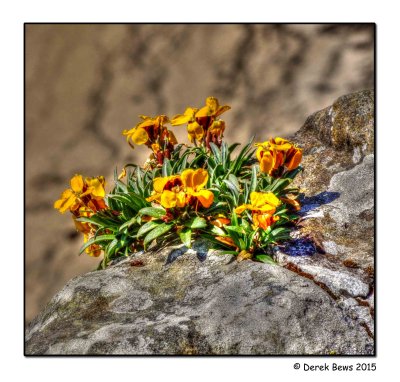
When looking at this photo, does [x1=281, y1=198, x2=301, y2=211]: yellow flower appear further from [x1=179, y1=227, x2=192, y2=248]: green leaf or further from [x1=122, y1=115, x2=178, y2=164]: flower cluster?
[x1=122, y1=115, x2=178, y2=164]: flower cluster

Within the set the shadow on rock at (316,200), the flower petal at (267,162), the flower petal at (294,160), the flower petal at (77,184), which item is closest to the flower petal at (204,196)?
the flower petal at (267,162)

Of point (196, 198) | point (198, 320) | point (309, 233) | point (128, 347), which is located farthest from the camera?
point (309, 233)

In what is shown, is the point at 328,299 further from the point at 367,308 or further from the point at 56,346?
the point at 56,346

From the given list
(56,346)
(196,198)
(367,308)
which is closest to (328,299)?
(367,308)

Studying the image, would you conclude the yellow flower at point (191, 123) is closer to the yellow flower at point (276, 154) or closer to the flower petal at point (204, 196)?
the yellow flower at point (276, 154)

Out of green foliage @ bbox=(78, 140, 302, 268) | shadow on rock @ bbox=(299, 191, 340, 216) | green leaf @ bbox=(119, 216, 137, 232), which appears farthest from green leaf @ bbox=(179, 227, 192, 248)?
shadow on rock @ bbox=(299, 191, 340, 216)

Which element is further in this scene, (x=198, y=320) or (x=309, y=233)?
(x=309, y=233)

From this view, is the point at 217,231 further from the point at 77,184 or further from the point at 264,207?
the point at 77,184
